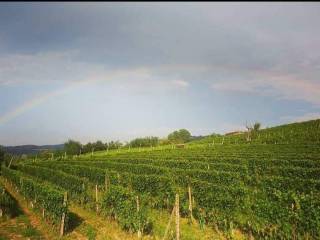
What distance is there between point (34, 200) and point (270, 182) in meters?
18.3

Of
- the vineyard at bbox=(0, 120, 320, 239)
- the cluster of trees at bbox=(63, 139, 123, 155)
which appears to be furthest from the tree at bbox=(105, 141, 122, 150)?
the vineyard at bbox=(0, 120, 320, 239)

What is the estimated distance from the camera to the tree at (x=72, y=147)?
10578cm

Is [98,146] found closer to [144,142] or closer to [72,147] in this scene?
[72,147]

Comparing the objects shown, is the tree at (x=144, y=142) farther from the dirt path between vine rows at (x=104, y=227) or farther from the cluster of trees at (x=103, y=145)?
the dirt path between vine rows at (x=104, y=227)

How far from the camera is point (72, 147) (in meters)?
108

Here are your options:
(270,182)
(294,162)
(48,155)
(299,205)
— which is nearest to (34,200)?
(270,182)

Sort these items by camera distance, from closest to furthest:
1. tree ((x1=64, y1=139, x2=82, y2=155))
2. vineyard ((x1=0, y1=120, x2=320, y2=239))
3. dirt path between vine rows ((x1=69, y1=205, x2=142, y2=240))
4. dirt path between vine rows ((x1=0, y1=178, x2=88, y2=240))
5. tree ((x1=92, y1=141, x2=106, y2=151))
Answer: vineyard ((x1=0, y1=120, x2=320, y2=239)) → dirt path between vine rows ((x1=69, y1=205, x2=142, y2=240)) → dirt path between vine rows ((x1=0, y1=178, x2=88, y2=240)) → tree ((x1=64, y1=139, x2=82, y2=155)) → tree ((x1=92, y1=141, x2=106, y2=151))

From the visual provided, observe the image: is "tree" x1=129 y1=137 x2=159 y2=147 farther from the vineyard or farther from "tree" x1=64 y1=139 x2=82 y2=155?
the vineyard

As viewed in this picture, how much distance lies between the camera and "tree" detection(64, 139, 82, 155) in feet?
347

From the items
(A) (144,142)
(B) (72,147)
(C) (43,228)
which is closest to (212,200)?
(C) (43,228)

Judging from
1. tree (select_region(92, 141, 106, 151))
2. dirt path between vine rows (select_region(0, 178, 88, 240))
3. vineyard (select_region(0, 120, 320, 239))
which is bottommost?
dirt path between vine rows (select_region(0, 178, 88, 240))

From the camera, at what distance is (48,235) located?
58.3 feet

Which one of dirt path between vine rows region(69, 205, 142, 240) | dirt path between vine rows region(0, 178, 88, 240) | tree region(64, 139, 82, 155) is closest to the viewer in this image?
dirt path between vine rows region(69, 205, 142, 240)

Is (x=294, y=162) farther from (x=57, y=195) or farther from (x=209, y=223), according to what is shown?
(x=57, y=195)
